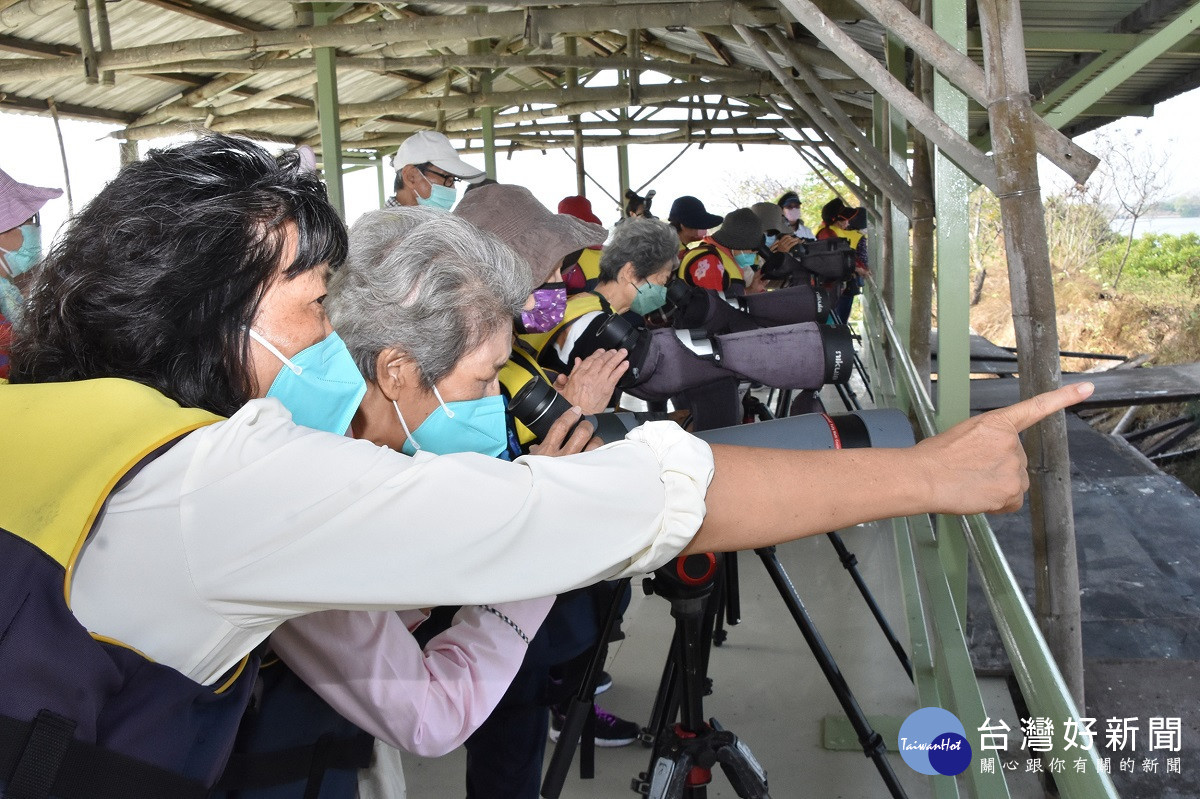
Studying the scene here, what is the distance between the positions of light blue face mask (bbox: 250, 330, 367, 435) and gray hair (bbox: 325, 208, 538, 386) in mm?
226

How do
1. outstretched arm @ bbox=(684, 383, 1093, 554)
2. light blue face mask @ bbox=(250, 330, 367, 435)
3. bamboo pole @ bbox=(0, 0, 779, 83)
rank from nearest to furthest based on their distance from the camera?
outstretched arm @ bbox=(684, 383, 1093, 554)
light blue face mask @ bbox=(250, 330, 367, 435)
bamboo pole @ bbox=(0, 0, 779, 83)

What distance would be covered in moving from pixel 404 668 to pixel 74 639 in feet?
1.46

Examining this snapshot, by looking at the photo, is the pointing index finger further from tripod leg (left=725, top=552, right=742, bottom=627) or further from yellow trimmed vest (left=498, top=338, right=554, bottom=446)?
tripod leg (left=725, top=552, right=742, bottom=627)

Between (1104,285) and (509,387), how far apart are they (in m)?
15.4

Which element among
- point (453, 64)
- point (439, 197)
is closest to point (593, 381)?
point (439, 197)

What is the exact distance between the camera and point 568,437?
1.37 metres

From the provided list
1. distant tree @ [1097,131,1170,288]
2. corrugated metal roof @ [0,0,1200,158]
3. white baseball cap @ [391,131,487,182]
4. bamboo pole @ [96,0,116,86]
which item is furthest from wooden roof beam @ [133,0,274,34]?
distant tree @ [1097,131,1170,288]

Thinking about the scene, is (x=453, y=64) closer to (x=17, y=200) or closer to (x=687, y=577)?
(x=17, y=200)

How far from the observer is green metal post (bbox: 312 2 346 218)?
20.6 ft

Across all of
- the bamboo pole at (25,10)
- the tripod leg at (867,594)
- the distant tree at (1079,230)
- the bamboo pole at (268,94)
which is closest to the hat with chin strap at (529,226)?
the tripod leg at (867,594)

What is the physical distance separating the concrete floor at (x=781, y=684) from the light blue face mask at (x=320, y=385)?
60.3 inches

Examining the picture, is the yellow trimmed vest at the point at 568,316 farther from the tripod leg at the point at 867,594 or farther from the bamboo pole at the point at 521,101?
the bamboo pole at the point at 521,101

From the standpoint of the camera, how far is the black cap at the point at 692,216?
207 inches

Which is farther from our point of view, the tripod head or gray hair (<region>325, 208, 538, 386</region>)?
the tripod head
